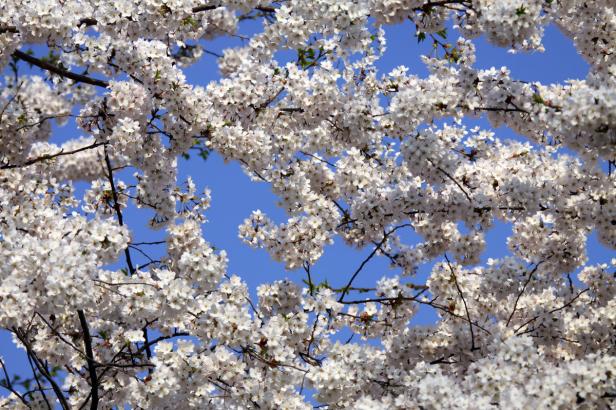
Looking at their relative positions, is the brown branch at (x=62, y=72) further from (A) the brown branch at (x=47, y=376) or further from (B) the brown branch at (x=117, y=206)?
(A) the brown branch at (x=47, y=376)

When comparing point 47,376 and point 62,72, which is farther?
point 62,72

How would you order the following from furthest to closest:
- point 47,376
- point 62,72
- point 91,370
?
point 62,72, point 47,376, point 91,370

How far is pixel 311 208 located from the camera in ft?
33.1

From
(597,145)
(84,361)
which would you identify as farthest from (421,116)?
(84,361)

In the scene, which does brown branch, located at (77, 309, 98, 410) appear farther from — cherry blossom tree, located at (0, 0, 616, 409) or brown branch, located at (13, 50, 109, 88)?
brown branch, located at (13, 50, 109, 88)

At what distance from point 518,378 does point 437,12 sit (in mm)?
4069

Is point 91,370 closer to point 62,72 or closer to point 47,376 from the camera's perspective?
point 47,376

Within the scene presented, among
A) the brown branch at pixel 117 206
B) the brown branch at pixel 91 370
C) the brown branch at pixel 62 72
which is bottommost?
the brown branch at pixel 91 370

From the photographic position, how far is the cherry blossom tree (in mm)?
8195

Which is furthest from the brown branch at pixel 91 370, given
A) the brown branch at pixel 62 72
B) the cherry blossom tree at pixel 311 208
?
the brown branch at pixel 62 72

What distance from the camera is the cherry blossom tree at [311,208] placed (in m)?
8.20

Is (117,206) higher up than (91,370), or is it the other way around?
Answer: (117,206)

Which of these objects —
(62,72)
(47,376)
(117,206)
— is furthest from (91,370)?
(62,72)

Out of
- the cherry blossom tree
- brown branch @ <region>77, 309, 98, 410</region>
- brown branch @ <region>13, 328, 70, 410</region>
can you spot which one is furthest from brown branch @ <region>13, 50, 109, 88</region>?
brown branch @ <region>13, 328, 70, 410</region>
